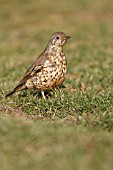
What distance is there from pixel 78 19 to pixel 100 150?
13322mm

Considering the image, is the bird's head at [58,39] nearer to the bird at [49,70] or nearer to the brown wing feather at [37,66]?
the bird at [49,70]

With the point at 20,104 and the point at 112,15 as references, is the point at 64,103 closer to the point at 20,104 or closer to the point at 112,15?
the point at 20,104

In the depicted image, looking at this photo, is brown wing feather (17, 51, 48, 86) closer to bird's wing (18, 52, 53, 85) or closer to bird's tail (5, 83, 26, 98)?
bird's wing (18, 52, 53, 85)

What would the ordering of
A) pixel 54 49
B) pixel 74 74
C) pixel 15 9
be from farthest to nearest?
1. pixel 15 9
2. pixel 74 74
3. pixel 54 49

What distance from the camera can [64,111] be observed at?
7590mm

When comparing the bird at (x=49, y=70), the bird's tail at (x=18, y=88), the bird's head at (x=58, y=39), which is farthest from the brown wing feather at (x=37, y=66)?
the bird's head at (x=58, y=39)

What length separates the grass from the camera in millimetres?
5598

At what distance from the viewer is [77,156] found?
5543 mm

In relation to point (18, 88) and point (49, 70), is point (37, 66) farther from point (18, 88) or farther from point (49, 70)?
point (18, 88)

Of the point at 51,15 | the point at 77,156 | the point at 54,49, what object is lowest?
the point at 77,156

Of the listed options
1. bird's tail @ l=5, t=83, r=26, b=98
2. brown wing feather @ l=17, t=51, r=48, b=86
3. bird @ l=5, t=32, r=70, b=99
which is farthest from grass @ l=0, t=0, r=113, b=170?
brown wing feather @ l=17, t=51, r=48, b=86

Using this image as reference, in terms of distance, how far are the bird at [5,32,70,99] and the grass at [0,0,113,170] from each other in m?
0.18

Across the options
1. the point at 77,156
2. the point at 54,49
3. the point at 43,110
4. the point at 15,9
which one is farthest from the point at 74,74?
the point at 15,9

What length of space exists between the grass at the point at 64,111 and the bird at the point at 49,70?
18 cm
